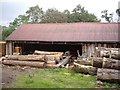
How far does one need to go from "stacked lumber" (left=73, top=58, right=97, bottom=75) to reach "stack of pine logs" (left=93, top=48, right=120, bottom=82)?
43 cm

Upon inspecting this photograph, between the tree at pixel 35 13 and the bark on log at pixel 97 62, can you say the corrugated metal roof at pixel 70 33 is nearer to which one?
the bark on log at pixel 97 62

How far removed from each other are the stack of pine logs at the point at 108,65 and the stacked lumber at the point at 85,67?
0.43m

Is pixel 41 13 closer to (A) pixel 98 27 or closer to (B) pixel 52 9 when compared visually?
(B) pixel 52 9

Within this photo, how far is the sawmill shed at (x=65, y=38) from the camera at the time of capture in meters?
22.2

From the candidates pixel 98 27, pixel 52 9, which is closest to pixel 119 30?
pixel 98 27

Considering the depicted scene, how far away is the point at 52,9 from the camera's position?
2143 inches

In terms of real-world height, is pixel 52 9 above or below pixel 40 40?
above

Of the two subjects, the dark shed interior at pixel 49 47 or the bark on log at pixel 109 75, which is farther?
the dark shed interior at pixel 49 47

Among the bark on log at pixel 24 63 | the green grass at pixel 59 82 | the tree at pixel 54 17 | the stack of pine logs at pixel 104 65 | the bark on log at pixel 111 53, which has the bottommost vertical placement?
the green grass at pixel 59 82

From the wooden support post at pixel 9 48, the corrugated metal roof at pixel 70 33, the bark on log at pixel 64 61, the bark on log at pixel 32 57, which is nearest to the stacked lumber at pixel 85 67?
the bark on log at pixel 64 61

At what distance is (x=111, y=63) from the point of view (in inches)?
563

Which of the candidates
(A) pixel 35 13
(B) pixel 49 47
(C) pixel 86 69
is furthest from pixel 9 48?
(A) pixel 35 13

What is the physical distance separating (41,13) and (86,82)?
43103 millimetres

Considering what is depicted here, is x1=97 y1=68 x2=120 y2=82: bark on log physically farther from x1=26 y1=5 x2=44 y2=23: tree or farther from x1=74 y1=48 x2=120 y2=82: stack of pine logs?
x1=26 y1=5 x2=44 y2=23: tree
